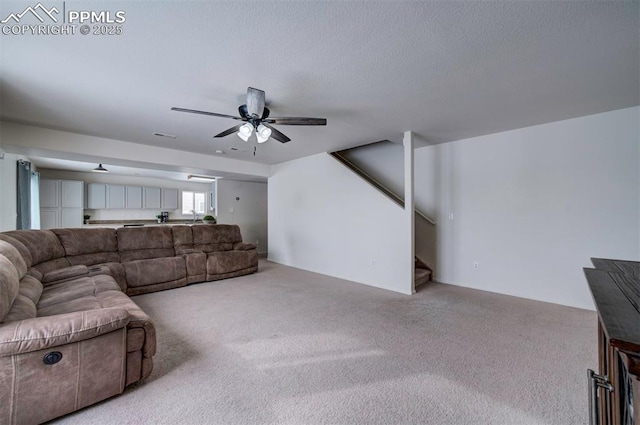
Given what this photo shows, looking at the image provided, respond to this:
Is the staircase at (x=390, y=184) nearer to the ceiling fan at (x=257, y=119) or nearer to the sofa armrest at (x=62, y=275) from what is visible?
the ceiling fan at (x=257, y=119)

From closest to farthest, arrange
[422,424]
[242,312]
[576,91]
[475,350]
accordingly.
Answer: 1. [422,424]
2. [475,350]
3. [576,91]
4. [242,312]

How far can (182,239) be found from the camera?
4730 millimetres

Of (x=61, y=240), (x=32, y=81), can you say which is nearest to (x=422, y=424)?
(x=32, y=81)

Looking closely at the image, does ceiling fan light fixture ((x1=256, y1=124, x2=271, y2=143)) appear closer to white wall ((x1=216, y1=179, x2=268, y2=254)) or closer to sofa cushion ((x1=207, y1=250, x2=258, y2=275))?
sofa cushion ((x1=207, y1=250, x2=258, y2=275))

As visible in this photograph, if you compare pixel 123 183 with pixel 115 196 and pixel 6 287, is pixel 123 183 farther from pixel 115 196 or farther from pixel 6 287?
pixel 6 287

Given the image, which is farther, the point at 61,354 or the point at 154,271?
the point at 154,271

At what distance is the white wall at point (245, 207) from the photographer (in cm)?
702

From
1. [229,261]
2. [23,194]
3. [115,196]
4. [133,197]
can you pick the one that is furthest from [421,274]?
[115,196]

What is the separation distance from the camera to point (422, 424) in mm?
1496

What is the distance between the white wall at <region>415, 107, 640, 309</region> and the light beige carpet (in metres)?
0.52

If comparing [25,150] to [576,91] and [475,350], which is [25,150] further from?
[576,91]

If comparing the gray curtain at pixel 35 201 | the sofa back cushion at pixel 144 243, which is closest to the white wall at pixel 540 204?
the sofa back cushion at pixel 144 243

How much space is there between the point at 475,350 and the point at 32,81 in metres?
4.60

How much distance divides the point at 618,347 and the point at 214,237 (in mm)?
5238
